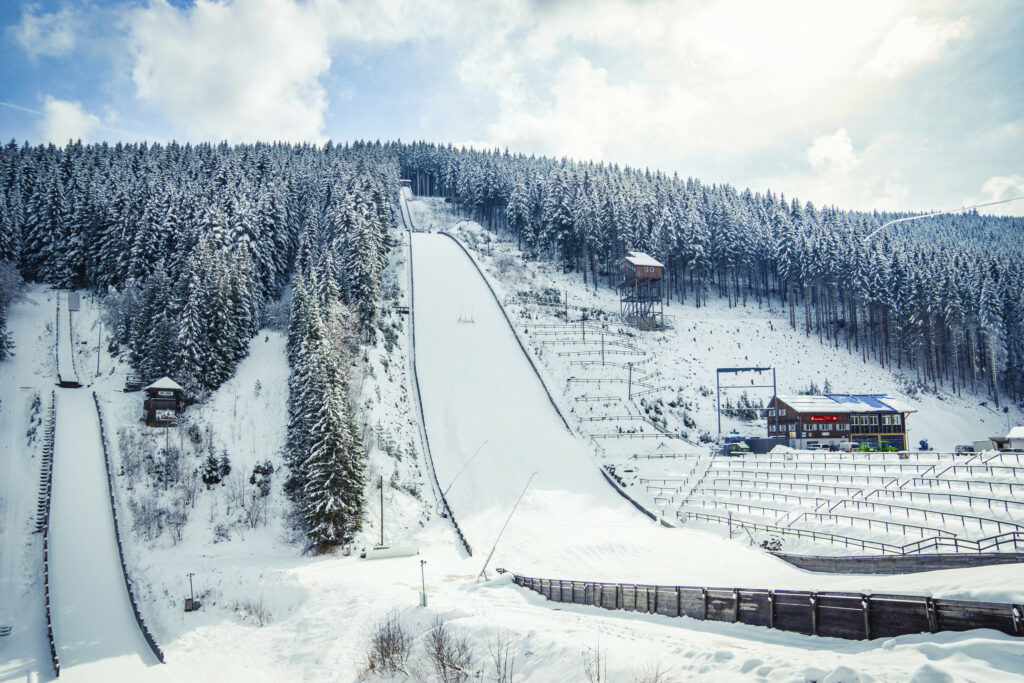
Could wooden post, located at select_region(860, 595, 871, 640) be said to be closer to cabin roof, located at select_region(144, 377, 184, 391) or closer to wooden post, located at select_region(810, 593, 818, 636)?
wooden post, located at select_region(810, 593, 818, 636)

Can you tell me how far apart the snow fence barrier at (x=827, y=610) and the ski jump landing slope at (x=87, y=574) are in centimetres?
1770

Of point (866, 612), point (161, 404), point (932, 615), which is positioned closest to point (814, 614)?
point (866, 612)

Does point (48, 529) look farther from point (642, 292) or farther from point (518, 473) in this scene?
point (642, 292)

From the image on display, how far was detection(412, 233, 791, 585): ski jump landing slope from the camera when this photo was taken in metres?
27.5

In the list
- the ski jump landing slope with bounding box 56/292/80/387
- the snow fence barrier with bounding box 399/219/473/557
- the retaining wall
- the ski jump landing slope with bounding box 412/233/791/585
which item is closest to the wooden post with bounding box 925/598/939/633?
the retaining wall

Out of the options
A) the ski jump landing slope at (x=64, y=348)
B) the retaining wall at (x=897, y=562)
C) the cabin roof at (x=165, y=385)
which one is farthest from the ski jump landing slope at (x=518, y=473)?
the ski jump landing slope at (x=64, y=348)

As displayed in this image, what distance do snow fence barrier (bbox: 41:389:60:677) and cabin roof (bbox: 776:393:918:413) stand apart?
53.9 m

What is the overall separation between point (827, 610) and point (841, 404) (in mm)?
49883

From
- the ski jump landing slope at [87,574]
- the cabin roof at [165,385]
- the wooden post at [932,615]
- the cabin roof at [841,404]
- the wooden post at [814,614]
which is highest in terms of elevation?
the cabin roof at [165,385]

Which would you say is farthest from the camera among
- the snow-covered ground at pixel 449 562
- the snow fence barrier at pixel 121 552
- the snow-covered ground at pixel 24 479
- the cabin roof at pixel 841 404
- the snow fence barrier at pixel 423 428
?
the cabin roof at pixel 841 404

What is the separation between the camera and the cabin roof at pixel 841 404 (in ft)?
177

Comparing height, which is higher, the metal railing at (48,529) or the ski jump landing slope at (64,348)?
the ski jump landing slope at (64,348)

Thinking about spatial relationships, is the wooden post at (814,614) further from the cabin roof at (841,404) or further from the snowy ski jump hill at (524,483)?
the cabin roof at (841,404)

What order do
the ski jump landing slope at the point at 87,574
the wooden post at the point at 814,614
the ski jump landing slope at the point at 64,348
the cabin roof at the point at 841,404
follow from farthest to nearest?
the cabin roof at the point at 841,404
the ski jump landing slope at the point at 64,348
the ski jump landing slope at the point at 87,574
the wooden post at the point at 814,614
